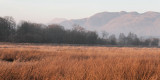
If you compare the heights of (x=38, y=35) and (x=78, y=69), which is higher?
(x=38, y=35)

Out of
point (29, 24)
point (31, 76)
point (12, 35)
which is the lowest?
point (31, 76)

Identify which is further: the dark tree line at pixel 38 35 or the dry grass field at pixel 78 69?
the dark tree line at pixel 38 35

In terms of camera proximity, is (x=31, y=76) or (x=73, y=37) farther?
(x=73, y=37)

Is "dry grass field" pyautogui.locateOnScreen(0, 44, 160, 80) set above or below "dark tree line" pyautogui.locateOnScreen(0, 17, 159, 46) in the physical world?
below

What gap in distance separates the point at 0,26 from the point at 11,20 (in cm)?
526

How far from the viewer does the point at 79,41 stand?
61.2m

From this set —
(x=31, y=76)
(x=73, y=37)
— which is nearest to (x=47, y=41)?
(x=73, y=37)

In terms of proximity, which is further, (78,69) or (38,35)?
(38,35)

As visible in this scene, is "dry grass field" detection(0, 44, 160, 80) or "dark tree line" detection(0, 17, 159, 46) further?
"dark tree line" detection(0, 17, 159, 46)

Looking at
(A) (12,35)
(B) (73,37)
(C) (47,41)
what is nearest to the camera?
(A) (12,35)

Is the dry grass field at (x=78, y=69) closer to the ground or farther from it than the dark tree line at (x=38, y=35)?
closer to the ground

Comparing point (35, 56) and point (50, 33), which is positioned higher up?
point (50, 33)

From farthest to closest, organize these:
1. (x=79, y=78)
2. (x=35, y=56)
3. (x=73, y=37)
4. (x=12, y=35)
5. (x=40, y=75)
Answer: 1. (x=73, y=37)
2. (x=12, y=35)
3. (x=35, y=56)
4. (x=40, y=75)
5. (x=79, y=78)

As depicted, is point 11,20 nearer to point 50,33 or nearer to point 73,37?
point 50,33
